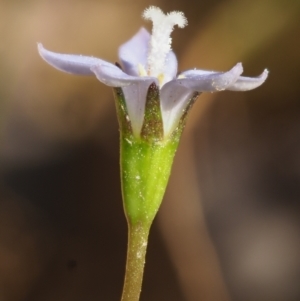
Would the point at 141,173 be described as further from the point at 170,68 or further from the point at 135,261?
the point at 170,68

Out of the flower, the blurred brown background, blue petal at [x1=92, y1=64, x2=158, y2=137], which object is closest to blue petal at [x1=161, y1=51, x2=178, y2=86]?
the flower

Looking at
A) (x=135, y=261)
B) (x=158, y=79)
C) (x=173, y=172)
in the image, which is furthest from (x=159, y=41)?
(x=173, y=172)

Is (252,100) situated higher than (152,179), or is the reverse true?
(252,100)

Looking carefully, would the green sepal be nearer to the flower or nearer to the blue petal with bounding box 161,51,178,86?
the flower

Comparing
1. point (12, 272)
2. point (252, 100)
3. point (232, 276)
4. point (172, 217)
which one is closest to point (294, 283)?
point (232, 276)

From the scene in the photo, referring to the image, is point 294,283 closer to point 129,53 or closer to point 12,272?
point 12,272

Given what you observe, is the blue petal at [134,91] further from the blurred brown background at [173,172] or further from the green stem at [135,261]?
the blurred brown background at [173,172]

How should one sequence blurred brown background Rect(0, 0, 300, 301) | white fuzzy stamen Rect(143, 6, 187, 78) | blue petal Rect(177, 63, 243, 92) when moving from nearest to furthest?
blue petal Rect(177, 63, 243, 92)
white fuzzy stamen Rect(143, 6, 187, 78)
blurred brown background Rect(0, 0, 300, 301)
